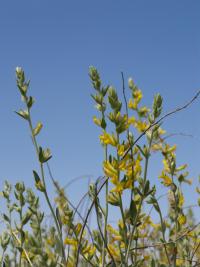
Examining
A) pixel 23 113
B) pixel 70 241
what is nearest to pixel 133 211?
pixel 70 241

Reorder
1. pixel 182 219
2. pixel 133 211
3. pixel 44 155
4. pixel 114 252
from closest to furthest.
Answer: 1. pixel 133 211
2. pixel 44 155
3. pixel 114 252
4. pixel 182 219

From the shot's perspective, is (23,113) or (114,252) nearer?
(23,113)

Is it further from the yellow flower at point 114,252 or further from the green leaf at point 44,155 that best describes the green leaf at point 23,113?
the yellow flower at point 114,252

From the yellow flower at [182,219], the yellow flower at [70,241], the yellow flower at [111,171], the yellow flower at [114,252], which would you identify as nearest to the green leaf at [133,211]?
the yellow flower at [111,171]

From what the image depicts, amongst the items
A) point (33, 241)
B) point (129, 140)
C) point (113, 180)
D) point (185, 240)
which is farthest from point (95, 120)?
point (185, 240)

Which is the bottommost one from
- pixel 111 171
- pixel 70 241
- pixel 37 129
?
pixel 70 241

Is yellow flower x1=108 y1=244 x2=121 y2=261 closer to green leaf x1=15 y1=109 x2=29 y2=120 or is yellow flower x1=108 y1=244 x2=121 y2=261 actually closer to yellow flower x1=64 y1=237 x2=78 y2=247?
yellow flower x1=64 y1=237 x2=78 y2=247

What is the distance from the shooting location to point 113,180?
1.41 meters

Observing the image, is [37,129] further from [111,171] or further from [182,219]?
[182,219]

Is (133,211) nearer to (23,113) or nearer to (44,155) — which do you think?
(44,155)

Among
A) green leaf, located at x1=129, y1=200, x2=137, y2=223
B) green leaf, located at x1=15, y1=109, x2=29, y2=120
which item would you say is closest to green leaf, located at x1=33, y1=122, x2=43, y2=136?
green leaf, located at x1=15, y1=109, x2=29, y2=120

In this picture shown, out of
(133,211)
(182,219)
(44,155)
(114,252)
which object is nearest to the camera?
(133,211)

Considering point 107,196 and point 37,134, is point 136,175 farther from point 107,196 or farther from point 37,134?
point 37,134

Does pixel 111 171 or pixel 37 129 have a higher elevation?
pixel 37 129
